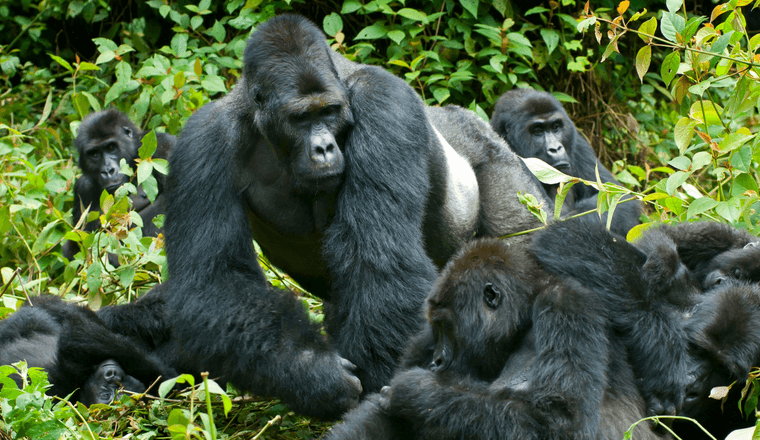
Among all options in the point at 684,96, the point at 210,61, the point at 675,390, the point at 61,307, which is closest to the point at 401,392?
the point at 675,390

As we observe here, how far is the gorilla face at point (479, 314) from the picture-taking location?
7.74 ft

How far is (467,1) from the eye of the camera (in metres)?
5.44

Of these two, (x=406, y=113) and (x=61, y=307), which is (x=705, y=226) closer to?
(x=406, y=113)

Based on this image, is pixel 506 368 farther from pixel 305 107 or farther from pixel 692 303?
pixel 305 107

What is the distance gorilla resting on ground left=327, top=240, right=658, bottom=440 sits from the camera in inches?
84.7

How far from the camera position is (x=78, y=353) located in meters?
3.20

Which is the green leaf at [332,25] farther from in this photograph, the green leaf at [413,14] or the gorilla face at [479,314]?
the gorilla face at [479,314]

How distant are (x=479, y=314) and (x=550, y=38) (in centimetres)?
370

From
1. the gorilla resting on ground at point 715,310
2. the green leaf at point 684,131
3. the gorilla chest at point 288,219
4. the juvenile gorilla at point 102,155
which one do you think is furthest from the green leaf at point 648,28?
the juvenile gorilla at point 102,155

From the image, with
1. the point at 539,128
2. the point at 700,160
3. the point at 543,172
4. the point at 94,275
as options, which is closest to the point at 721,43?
the point at 700,160

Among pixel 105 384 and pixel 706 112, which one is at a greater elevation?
pixel 706 112

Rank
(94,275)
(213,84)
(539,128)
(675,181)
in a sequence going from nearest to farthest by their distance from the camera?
1. (675,181)
2. (94,275)
3. (213,84)
4. (539,128)

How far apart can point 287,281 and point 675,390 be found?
2318 millimetres

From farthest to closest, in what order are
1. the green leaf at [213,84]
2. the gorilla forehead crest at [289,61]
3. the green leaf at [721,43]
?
1. the green leaf at [213,84]
2. the gorilla forehead crest at [289,61]
3. the green leaf at [721,43]
